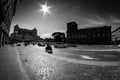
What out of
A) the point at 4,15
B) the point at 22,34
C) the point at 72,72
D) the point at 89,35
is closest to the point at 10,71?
the point at 72,72

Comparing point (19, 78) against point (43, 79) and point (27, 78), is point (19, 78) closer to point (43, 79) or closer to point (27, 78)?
point (27, 78)

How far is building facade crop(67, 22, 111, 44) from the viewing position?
52.0 meters

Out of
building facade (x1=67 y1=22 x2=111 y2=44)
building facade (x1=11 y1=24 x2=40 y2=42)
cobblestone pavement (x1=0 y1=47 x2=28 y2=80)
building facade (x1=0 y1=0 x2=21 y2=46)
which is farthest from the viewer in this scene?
building facade (x1=11 y1=24 x2=40 y2=42)

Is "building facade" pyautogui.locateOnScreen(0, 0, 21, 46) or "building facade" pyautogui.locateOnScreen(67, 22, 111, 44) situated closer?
"building facade" pyautogui.locateOnScreen(0, 0, 21, 46)

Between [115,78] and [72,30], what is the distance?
6639cm

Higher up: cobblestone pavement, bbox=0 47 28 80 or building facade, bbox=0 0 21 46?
building facade, bbox=0 0 21 46

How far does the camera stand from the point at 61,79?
10.9ft

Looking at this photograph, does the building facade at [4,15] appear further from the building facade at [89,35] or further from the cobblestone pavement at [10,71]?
the building facade at [89,35]

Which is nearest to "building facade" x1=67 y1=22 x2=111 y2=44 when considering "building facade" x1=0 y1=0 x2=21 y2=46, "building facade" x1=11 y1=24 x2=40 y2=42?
"building facade" x1=0 y1=0 x2=21 y2=46

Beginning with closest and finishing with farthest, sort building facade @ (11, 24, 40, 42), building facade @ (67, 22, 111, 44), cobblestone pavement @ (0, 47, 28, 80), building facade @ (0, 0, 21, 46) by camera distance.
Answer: cobblestone pavement @ (0, 47, 28, 80), building facade @ (0, 0, 21, 46), building facade @ (67, 22, 111, 44), building facade @ (11, 24, 40, 42)

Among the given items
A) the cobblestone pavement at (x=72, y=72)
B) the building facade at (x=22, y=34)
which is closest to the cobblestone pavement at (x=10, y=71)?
the cobblestone pavement at (x=72, y=72)

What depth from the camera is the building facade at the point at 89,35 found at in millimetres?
52000

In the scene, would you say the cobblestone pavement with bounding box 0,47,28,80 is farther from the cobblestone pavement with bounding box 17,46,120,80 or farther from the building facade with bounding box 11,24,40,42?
the building facade with bounding box 11,24,40,42

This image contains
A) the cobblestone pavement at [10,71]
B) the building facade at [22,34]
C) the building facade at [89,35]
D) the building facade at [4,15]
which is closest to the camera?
the cobblestone pavement at [10,71]
